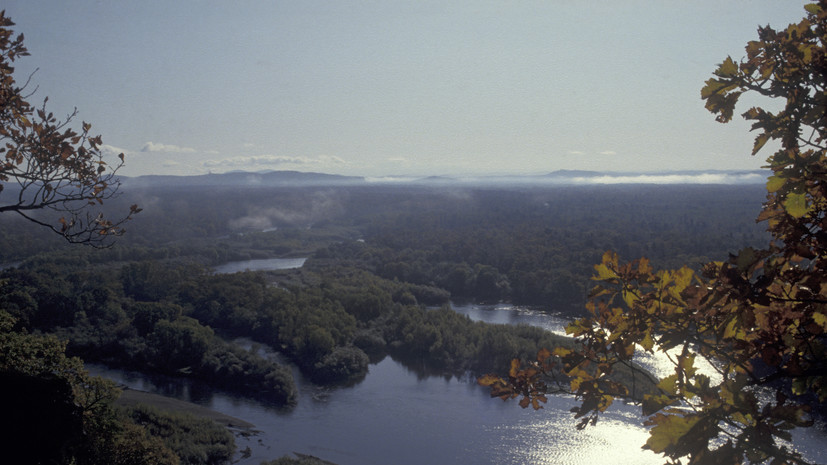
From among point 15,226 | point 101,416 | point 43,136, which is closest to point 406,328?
→ point 101,416

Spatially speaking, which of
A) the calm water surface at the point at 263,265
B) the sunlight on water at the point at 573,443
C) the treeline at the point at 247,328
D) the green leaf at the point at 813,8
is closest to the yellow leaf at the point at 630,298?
the green leaf at the point at 813,8

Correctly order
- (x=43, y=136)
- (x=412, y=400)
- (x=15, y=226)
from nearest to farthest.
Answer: (x=43, y=136) < (x=412, y=400) < (x=15, y=226)

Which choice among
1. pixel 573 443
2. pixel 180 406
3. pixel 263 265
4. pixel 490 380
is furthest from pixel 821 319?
pixel 263 265

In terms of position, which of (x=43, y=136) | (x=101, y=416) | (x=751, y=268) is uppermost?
(x=43, y=136)

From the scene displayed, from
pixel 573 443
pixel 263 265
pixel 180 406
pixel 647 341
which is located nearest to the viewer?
pixel 647 341

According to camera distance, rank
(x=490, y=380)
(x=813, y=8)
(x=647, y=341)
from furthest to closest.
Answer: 1. (x=490, y=380)
2. (x=813, y=8)
3. (x=647, y=341)

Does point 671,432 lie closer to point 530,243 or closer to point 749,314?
point 749,314

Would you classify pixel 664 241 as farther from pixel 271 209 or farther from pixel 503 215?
pixel 271 209
